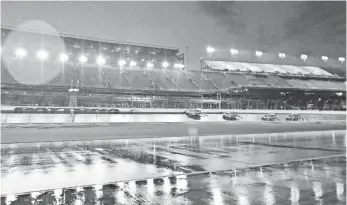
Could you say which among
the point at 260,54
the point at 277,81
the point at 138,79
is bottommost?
the point at 138,79

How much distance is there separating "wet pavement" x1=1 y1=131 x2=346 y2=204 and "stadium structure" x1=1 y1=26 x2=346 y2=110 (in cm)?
3771

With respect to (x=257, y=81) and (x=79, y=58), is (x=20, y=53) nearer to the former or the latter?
(x=79, y=58)

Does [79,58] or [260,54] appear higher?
[260,54]

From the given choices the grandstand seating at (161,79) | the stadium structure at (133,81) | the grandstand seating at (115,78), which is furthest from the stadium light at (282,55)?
the grandstand seating at (115,78)

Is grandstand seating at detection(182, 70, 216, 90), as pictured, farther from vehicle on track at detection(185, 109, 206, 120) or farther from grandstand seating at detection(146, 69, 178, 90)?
vehicle on track at detection(185, 109, 206, 120)

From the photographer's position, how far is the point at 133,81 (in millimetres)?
61375

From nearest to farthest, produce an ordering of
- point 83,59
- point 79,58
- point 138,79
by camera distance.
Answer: point 138,79, point 83,59, point 79,58

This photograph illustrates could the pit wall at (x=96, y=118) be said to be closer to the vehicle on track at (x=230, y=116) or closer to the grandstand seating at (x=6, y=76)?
the vehicle on track at (x=230, y=116)

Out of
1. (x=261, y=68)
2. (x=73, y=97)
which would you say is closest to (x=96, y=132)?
(x=73, y=97)

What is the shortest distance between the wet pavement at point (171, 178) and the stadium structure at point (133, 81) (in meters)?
37.7

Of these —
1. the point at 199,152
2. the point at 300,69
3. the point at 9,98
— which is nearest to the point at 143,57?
the point at 9,98

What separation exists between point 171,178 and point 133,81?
54.9 m

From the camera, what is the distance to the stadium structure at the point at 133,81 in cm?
4900

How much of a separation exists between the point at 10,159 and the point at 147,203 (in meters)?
6.76
